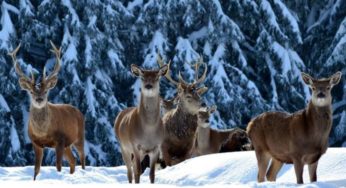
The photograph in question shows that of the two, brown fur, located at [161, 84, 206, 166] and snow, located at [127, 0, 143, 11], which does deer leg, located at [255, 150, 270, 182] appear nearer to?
brown fur, located at [161, 84, 206, 166]

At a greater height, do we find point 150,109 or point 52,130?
point 150,109

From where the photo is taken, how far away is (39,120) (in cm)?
1222

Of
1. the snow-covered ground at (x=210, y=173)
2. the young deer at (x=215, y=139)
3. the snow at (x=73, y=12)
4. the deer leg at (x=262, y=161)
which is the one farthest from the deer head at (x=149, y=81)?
the snow at (x=73, y=12)

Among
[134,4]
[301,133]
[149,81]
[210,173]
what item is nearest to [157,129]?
[149,81]

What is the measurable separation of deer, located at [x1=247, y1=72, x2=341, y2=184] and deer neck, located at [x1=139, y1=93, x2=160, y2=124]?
122 cm

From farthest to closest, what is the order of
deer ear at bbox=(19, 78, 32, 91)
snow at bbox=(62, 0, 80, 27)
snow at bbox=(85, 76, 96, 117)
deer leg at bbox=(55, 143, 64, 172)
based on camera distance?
snow at bbox=(62, 0, 80, 27) → snow at bbox=(85, 76, 96, 117) → deer leg at bbox=(55, 143, 64, 172) → deer ear at bbox=(19, 78, 32, 91)

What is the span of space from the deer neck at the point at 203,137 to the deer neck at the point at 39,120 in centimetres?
560

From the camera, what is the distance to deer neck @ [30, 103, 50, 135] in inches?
481

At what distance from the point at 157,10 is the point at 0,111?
5295 millimetres

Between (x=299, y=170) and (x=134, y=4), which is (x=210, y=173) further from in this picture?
(x=134, y=4)

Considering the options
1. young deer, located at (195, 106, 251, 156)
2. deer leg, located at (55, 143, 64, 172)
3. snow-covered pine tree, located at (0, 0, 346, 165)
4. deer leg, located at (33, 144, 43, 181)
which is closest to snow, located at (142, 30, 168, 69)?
snow-covered pine tree, located at (0, 0, 346, 165)

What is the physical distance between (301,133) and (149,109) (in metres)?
1.96

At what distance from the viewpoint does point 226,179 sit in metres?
11.8

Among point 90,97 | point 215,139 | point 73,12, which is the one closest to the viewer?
point 215,139
